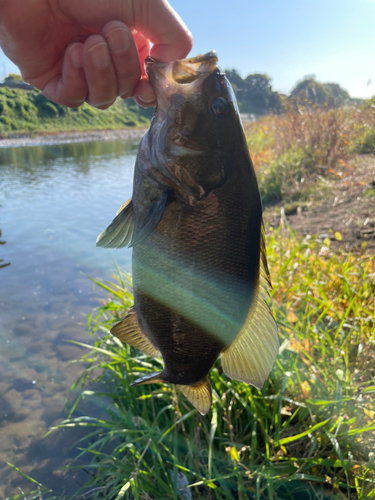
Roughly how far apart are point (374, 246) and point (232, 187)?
14.1ft

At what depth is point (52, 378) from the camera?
4.48 m

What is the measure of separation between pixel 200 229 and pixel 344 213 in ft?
20.2

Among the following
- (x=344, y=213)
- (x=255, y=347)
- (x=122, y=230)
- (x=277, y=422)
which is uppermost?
(x=122, y=230)

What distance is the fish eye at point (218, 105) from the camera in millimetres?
1472

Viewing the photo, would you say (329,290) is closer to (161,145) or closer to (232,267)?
(232,267)

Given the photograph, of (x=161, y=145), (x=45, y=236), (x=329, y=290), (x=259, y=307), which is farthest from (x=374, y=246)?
(x=45, y=236)

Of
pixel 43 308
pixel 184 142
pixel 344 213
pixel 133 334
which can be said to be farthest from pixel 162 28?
pixel 344 213

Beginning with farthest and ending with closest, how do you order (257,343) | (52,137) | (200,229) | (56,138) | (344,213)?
(52,137)
(56,138)
(344,213)
(257,343)
(200,229)

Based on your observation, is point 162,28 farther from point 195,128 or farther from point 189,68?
point 195,128

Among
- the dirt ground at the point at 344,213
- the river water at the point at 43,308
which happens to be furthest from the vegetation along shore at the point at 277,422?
the dirt ground at the point at 344,213

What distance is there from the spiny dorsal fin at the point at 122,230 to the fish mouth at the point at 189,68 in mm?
590

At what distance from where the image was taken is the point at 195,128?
1.46m

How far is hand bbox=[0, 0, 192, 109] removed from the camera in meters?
1.70

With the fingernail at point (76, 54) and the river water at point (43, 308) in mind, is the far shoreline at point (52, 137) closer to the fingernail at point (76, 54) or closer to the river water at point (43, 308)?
the river water at point (43, 308)
